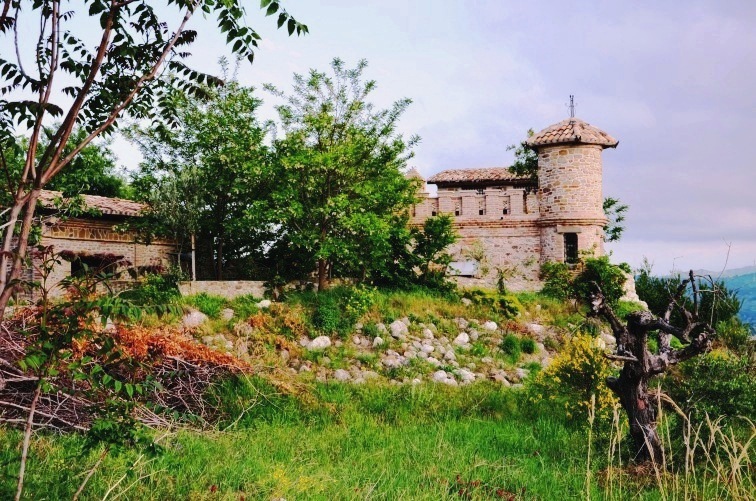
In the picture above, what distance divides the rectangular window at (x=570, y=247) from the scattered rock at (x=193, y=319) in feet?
40.4

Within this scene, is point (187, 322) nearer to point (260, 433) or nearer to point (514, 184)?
point (260, 433)

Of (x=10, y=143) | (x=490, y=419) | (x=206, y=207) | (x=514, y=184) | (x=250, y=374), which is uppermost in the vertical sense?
(x=514, y=184)

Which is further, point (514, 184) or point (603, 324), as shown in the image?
point (514, 184)

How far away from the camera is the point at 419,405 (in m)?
9.04

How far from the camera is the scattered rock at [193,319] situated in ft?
47.7

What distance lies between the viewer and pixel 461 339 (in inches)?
629

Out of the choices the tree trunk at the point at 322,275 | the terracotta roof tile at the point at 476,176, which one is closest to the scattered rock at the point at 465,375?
the tree trunk at the point at 322,275

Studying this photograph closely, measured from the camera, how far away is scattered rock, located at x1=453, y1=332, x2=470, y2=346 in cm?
1582

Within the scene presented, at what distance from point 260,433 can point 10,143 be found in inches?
185

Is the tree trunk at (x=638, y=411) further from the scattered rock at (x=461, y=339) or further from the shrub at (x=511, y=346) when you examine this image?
the scattered rock at (x=461, y=339)

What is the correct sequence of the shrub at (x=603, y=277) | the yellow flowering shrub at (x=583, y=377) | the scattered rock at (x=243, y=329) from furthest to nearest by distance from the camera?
the shrub at (x=603, y=277) → the scattered rock at (x=243, y=329) → the yellow flowering shrub at (x=583, y=377)

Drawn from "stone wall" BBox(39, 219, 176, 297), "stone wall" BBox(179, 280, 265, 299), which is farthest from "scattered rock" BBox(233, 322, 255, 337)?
"stone wall" BBox(39, 219, 176, 297)

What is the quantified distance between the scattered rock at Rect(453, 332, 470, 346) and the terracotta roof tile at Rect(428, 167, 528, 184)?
16.7m

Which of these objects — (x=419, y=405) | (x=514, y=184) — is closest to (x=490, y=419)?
(x=419, y=405)
